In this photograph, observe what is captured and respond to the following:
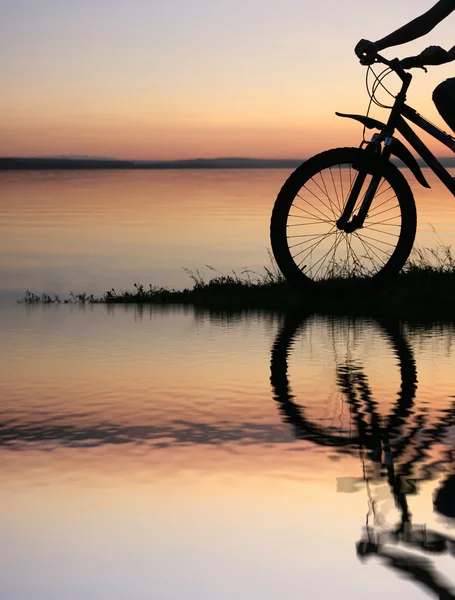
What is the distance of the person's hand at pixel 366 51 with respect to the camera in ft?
33.2

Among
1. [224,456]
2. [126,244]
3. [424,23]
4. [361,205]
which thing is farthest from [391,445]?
[126,244]

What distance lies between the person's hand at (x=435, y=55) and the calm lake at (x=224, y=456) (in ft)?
7.27

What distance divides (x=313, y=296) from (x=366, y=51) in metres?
2.12

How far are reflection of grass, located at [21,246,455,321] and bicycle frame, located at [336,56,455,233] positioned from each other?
0.76 meters

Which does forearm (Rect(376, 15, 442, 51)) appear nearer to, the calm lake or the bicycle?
Answer: the bicycle

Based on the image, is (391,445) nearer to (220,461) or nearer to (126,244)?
(220,461)

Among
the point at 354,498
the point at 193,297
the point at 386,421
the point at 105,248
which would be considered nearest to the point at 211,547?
the point at 354,498

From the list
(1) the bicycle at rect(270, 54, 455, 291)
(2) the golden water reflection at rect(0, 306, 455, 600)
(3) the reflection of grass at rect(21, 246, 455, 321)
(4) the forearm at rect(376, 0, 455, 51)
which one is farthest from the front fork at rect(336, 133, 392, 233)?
(2) the golden water reflection at rect(0, 306, 455, 600)

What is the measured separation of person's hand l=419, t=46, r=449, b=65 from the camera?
9.98 m

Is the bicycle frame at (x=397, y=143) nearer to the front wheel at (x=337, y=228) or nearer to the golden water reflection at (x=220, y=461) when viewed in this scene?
A: the front wheel at (x=337, y=228)

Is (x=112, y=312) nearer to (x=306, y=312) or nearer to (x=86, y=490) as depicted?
(x=306, y=312)

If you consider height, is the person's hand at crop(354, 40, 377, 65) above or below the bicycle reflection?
above

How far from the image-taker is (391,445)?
571 cm

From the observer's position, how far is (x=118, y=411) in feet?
21.1
